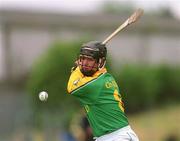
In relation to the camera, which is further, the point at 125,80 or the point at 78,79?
the point at 125,80

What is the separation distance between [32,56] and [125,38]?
208 inches

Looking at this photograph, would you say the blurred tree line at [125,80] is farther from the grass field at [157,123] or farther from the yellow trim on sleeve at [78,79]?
the yellow trim on sleeve at [78,79]

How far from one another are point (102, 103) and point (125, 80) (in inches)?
1219

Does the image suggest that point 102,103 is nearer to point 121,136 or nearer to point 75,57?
point 121,136

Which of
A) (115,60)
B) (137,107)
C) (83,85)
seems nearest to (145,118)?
(137,107)

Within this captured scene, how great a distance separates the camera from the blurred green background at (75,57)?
3482 cm

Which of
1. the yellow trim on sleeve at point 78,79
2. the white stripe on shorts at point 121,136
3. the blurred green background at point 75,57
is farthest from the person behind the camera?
the blurred green background at point 75,57

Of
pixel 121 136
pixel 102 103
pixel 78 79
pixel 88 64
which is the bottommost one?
pixel 121 136

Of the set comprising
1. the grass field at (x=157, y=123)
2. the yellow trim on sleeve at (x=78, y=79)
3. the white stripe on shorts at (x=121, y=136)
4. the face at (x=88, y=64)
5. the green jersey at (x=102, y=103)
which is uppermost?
the face at (x=88, y=64)

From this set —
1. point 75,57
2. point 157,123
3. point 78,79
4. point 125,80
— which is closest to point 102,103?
point 78,79

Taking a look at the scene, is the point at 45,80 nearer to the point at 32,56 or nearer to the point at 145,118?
the point at 145,118

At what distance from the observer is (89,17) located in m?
49.2

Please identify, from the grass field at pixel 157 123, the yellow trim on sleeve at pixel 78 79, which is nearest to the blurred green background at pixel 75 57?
the grass field at pixel 157 123

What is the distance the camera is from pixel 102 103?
33.4ft
